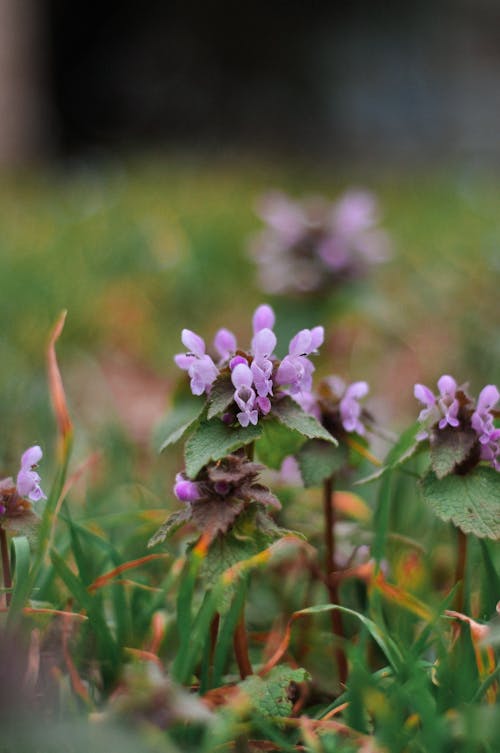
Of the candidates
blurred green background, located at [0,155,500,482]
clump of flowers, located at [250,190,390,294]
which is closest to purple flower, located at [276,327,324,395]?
blurred green background, located at [0,155,500,482]

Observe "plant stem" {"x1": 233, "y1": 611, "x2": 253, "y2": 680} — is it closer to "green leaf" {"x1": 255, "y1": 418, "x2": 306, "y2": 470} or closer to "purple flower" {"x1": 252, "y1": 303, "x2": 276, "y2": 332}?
"green leaf" {"x1": 255, "y1": 418, "x2": 306, "y2": 470}

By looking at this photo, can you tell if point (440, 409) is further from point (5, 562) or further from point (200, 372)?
point (5, 562)

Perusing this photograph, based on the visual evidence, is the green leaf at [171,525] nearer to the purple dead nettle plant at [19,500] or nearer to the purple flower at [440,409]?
the purple dead nettle plant at [19,500]

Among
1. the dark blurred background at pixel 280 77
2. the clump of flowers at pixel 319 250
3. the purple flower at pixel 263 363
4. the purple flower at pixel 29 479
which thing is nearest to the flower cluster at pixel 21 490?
the purple flower at pixel 29 479

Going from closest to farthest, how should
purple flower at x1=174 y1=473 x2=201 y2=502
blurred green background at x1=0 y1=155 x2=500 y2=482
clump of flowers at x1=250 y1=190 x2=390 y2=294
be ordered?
purple flower at x1=174 y1=473 x2=201 y2=502 < blurred green background at x1=0 y1=155 x2=500 y2=482 < clump of flowers at x1=250 y1=190 x2=390 y2=294

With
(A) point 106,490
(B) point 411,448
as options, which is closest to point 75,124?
(A) point 106,490
